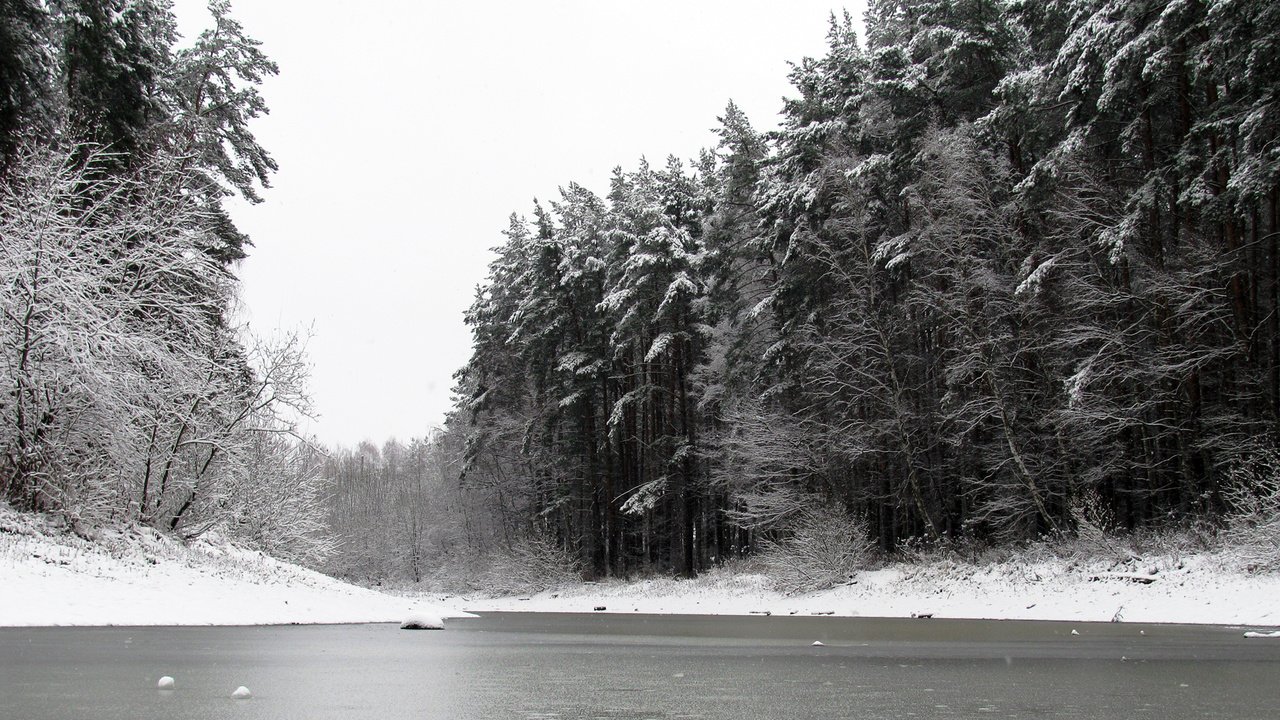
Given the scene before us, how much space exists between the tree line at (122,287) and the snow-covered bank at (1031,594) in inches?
540

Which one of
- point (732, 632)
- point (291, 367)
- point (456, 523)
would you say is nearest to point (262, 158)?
point (291, 367)

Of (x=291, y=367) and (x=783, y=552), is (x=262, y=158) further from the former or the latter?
(x=783, y=552)

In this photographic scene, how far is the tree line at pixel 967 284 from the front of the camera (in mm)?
19766

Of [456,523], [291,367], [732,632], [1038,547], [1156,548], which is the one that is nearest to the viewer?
[732,632]

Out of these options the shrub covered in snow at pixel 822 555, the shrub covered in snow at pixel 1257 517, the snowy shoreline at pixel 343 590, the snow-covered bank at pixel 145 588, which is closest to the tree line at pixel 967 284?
the shrub covered in snow at pixel 1257 517

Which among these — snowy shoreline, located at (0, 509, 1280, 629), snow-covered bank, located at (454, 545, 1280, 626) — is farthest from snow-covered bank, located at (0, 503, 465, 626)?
snow-covered bank, located at (454, 545, 1280, 626)

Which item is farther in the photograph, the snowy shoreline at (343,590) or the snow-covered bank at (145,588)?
the snowy shoreline at (343,590)

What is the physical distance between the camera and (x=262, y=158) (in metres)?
30.7

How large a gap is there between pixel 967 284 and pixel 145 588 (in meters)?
19.3

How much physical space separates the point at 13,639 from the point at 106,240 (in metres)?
13.0

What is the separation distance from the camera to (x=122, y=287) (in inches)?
788

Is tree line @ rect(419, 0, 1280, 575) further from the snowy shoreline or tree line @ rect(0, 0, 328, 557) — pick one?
tree line @ rect(0, 0, 328, 557)

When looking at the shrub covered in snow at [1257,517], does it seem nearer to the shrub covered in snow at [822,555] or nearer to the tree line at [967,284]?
the tree line at [967,284]

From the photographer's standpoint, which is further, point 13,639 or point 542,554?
point 542,554
